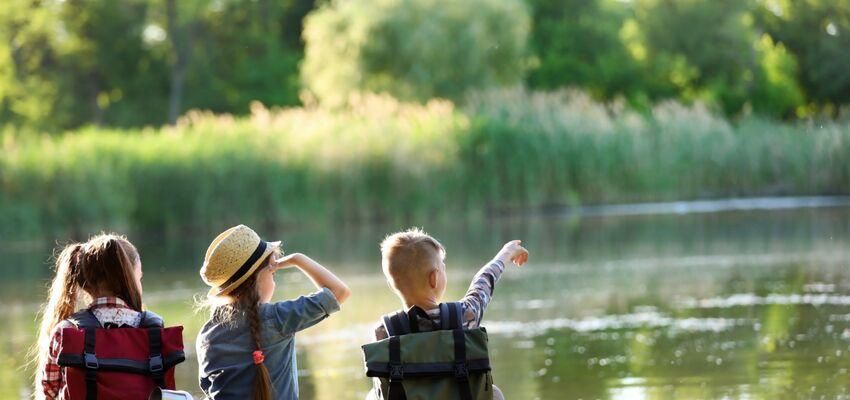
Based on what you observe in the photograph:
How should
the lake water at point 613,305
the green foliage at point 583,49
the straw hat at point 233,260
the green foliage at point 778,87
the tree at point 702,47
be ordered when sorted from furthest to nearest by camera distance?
the green foliage at point 583,49
the tree at point 702,47
the green foliage at point 778,87
the lake water at point 613,305
the straw hat at point 233,260

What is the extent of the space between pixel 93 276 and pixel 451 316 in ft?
3.27

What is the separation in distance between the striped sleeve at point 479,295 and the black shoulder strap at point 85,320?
990 millimetres

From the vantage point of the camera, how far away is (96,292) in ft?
13.2

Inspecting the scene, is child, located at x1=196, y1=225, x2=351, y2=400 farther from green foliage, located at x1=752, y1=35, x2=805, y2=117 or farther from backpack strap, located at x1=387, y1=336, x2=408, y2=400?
green foliage, located at x1=752, y1=35, x2=805, y2=117

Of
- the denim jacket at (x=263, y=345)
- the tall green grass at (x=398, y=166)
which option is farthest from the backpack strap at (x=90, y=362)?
the tall green grass at (x=398, y=166)

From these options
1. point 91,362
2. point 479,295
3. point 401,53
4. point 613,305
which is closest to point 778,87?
point 401,53

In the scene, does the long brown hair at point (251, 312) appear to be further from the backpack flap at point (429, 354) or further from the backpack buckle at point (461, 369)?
the backpack buckle at point (461, 369)

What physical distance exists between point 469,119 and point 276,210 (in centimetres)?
421

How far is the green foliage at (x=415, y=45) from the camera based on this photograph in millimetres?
30375

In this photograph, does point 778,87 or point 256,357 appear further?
point 778,87

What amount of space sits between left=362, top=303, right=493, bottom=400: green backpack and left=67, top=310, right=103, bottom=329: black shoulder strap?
2.52 feet

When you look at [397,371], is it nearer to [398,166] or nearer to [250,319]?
[250,319]

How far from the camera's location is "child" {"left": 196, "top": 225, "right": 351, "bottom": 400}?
391 centimetres

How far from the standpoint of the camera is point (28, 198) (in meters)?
19.3
